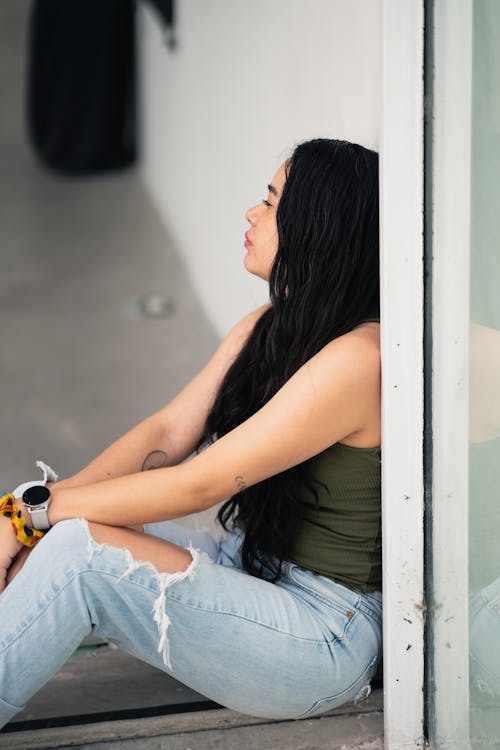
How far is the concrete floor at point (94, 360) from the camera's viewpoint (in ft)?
5.68

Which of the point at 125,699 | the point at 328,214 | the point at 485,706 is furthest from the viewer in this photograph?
the point at 125,699

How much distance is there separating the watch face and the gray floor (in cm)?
43

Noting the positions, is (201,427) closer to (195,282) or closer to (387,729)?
(387,729)

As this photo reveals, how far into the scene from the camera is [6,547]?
1.69 metres

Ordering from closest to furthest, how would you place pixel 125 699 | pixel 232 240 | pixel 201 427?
pixel 125 699
pixel 201 427
pixel 232 240

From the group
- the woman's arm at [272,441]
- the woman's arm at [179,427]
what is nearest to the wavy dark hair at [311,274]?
the woman's arm at [272,441]

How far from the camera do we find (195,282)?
4.49 m

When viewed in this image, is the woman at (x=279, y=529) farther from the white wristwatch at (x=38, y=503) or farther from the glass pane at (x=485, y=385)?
the glass pane at (x=485, y=385)

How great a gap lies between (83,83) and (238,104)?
134 inches

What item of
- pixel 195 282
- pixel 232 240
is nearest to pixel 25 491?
pixel 232 240

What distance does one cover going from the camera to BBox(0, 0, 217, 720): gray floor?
197 centimetres

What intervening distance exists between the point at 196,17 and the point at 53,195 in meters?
2.45

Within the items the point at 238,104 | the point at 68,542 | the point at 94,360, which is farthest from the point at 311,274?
the point at 94,360

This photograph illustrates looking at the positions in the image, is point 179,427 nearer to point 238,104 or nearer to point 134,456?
point 134,456
